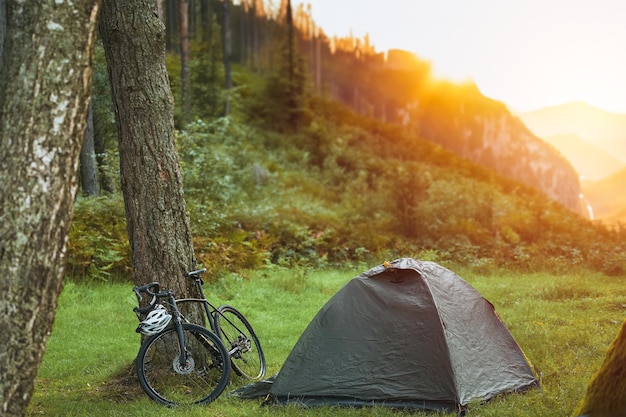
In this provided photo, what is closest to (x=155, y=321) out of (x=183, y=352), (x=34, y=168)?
(x=183, y=352)

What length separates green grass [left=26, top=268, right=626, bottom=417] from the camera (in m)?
6.37

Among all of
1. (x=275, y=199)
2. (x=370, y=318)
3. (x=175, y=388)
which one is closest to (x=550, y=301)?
(x=370, y=318)

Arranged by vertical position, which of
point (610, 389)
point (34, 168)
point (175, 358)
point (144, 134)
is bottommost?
point (175, 358)

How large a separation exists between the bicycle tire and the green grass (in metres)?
0.24

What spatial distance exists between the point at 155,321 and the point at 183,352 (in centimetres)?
47

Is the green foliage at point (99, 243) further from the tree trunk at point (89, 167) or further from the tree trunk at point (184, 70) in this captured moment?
the tree trunk at point (184, 70)

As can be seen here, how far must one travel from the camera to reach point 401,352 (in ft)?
21.8

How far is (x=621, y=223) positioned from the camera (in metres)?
21.6

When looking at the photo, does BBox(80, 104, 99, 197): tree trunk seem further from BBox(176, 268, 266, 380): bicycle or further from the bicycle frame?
the bicycle frame

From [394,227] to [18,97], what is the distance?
17.0m

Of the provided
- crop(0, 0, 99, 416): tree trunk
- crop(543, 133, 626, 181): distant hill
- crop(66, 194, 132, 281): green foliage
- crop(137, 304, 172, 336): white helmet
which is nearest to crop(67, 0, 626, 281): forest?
crop(66, 194, 132, 281): green foliage

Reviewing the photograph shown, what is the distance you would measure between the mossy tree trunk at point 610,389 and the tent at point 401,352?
1.53 m

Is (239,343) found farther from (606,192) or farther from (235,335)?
(606,192)

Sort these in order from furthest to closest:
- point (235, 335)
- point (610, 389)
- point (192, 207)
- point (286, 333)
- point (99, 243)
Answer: point (192, 207) < point (99, 243) < point (286, 333) < point (235, 335) < point (610, 389)
